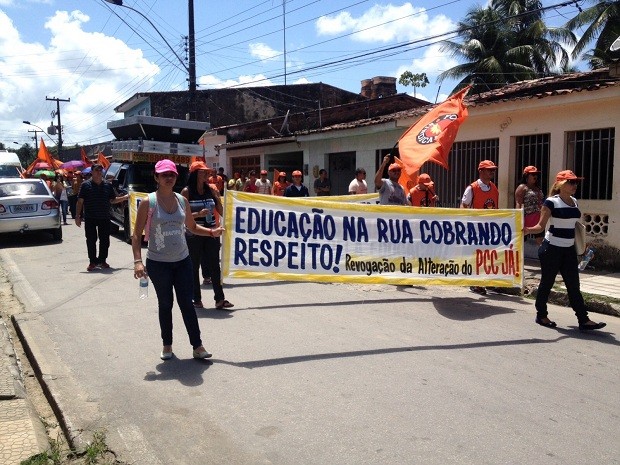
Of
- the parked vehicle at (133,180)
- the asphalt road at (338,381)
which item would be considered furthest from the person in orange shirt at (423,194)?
the parked vehicle at (133,180)

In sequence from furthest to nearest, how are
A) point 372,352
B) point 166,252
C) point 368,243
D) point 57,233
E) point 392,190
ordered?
point 57,233 → point 392,190 → point 368,243 → point 372,352 → point 166,252

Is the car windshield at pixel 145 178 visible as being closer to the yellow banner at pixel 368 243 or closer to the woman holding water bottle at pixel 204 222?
the woman holding water bottle at pixel 204 222

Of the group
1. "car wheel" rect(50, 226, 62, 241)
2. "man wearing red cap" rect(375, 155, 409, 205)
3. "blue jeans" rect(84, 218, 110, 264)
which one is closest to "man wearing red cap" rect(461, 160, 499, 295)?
"man wearing red cap" rect(375, 155, 409, 205)

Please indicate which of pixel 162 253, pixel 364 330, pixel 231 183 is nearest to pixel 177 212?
pixel 162 253

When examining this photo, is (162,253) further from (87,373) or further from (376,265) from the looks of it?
(376,265)

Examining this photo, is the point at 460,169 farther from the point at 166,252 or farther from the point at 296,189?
the point at 166,252

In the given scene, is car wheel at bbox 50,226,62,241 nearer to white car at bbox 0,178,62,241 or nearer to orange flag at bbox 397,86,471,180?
white car at bbox 0,178,62,241

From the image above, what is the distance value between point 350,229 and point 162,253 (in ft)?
8.71

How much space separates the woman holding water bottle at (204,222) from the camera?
23.6ft

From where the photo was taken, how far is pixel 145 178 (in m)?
15.1

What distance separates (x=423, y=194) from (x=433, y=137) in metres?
1.22

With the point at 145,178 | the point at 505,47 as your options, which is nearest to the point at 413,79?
the point at 505,47

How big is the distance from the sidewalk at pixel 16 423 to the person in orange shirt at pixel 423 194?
593cm

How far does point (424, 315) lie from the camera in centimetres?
718
